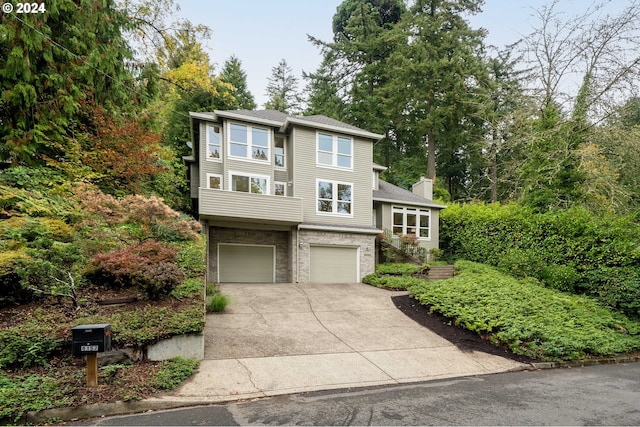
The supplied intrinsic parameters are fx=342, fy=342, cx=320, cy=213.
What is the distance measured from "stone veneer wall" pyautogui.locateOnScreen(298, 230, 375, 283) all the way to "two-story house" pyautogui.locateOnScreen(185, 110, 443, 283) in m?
0.04

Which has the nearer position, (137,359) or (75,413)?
(75,413)

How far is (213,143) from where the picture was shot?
1478 cm

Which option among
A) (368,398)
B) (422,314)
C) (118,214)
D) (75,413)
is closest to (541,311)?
(422,314)

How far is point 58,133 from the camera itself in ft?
31.3

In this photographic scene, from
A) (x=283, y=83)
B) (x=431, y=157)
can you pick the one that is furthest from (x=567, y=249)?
(x=283, y=83)

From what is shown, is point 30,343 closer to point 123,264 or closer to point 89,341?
point 89,341

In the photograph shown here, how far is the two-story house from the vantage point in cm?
1412

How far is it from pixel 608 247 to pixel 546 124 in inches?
247

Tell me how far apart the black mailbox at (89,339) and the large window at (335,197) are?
37.1ft

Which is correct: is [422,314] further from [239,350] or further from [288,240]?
[288,240]

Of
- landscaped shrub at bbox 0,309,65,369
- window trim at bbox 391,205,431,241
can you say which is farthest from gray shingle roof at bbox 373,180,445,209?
landscaped shrub at bbox 0,309,65,369

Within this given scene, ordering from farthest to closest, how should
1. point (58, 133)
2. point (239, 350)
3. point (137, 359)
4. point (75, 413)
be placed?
point (58, 133) < point (239, 350) < point (137, 359) < point (75, 413)

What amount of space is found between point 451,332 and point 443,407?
3990 millimetres

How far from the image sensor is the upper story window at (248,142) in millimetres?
14352
